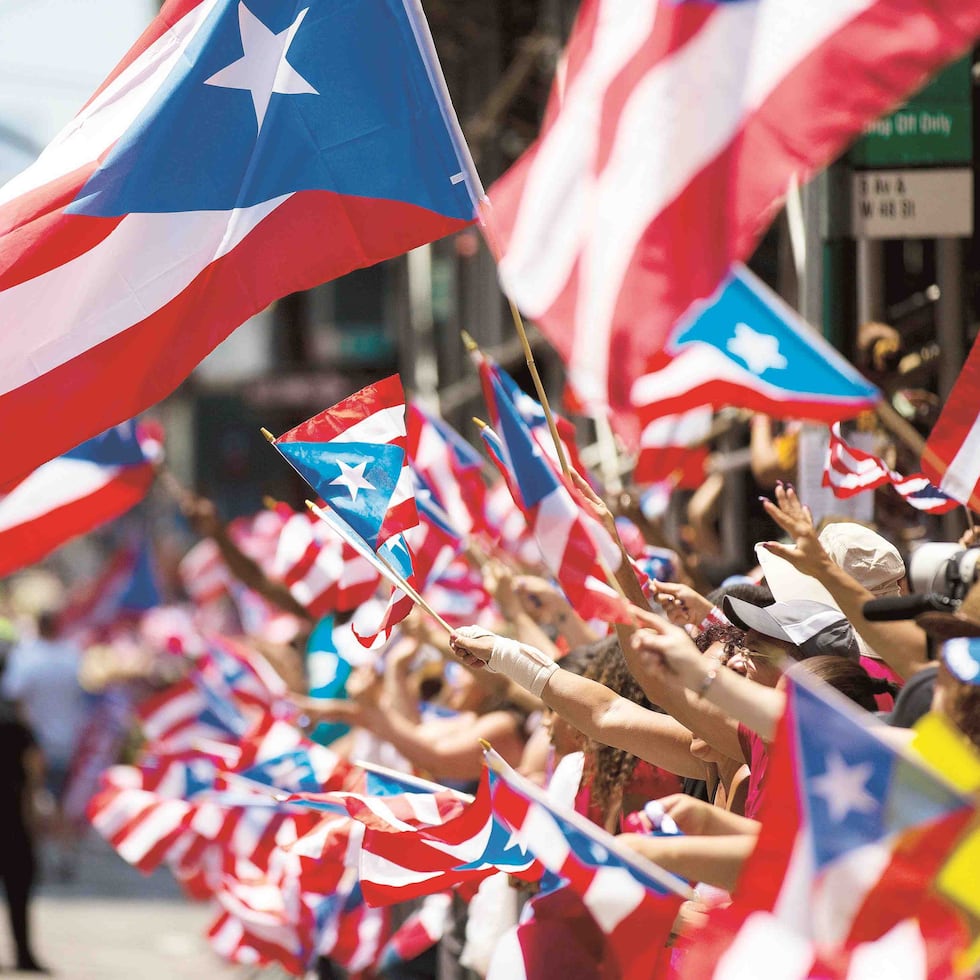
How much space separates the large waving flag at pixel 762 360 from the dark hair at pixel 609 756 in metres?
0.78

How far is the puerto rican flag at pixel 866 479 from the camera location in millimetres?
5648

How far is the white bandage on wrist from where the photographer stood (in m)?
4.48

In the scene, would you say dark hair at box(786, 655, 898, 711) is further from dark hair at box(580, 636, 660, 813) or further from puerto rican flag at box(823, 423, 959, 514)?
puerto rican flag at box(823, 423, 959, 514)

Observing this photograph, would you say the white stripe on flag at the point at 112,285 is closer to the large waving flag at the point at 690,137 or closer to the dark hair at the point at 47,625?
the large waving flag at the point at 690,137

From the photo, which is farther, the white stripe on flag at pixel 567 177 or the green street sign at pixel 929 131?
the green street sign at pixel 929 131

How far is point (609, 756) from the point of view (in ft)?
16.9

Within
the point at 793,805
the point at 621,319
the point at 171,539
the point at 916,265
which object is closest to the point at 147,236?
the point at 621,319

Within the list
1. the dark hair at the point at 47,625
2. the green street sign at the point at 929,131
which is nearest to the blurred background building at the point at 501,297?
the green street sign at the point at 929,131

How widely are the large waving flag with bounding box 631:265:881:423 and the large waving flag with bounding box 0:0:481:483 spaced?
834 mm

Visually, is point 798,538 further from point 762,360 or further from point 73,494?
point 73,494

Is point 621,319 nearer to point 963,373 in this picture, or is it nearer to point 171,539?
point 963,373

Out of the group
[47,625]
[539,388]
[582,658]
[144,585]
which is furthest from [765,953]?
[47,625]

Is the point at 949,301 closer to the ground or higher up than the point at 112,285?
closer to the ground

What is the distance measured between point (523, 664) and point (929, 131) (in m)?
3.27
